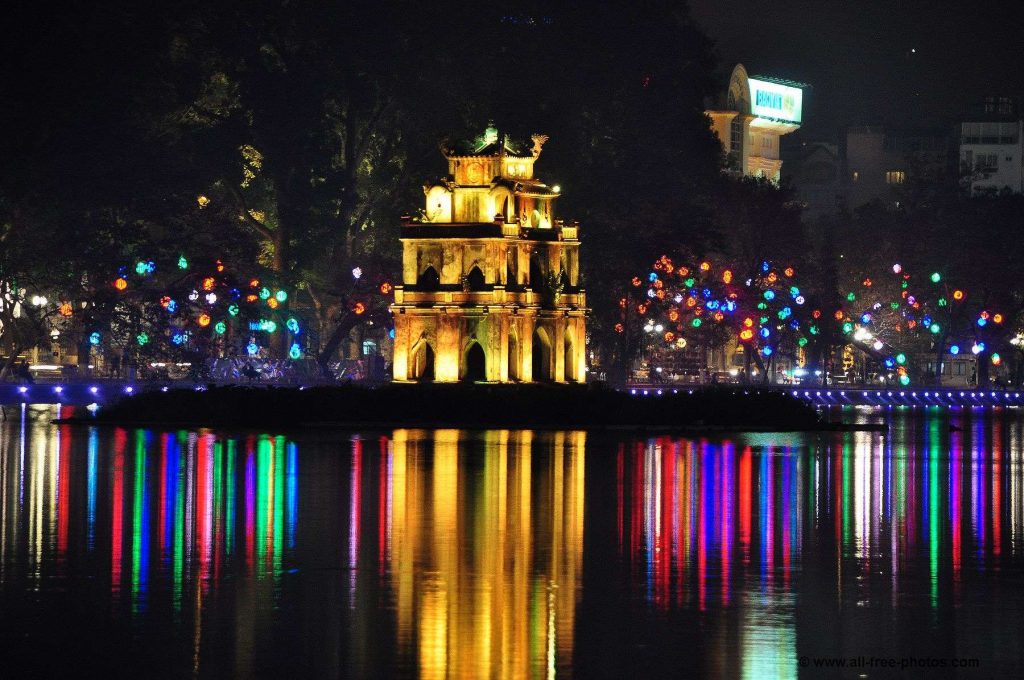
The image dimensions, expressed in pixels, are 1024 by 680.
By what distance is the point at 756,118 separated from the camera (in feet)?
548

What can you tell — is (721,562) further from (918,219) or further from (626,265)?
(918,219)

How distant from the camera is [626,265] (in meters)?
93.8

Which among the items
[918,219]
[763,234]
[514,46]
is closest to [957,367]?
[918,219]

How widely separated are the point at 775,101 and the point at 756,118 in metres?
5.81

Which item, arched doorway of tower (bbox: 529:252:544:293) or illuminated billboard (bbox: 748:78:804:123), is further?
illuminated billboard (bbox: 748:78:804:123)

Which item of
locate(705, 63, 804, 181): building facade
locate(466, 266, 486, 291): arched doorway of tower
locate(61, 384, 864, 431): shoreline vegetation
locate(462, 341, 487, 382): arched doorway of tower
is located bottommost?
locate(61, 384, 864, 431): shoreline vegetation

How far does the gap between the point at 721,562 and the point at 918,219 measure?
107 meters

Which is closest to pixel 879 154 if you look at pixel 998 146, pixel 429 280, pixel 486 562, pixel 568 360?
pixel 998 146

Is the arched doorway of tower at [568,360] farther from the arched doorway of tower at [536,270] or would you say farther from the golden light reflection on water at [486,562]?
the golden light reflection on water at [486,562]

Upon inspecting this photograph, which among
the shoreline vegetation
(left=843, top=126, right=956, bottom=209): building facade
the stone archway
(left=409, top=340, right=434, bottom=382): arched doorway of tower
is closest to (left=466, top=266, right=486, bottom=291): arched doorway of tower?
(left=409, top=340, right=434, bottom=382): arched doorway of tower

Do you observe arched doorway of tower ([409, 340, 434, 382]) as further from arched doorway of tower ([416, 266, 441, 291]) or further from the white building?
the white building

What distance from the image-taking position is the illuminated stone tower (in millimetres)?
65938

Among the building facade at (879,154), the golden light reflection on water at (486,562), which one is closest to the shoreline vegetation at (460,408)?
the golden light reflection on water at (486,562)

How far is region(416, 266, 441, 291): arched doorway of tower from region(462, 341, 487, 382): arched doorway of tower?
2.37 m
